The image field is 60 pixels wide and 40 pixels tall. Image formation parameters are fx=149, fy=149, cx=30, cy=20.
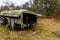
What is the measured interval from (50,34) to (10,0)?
997 centimetres

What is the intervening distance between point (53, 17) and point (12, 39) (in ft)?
27.2

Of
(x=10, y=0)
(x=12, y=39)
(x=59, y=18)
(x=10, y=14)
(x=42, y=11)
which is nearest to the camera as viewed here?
(x=12, y=39)

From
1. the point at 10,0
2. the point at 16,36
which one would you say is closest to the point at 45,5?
the point at 10,0

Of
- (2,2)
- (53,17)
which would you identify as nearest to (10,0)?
(2,2)

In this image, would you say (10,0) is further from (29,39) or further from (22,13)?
(29,39)

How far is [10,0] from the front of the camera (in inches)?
734

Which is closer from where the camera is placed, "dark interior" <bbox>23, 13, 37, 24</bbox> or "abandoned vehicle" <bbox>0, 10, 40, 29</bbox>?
"abandoned vehicle" <bbox>0, 10, 40, 29</bbox>

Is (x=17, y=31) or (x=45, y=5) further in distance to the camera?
(x=45, y=5)

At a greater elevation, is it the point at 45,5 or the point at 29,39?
the point at 45,5

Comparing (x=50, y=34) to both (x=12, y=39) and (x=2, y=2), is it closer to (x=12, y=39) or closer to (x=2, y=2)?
(x=12, y=39)

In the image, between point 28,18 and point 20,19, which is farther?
point 28,18

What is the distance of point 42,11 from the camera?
17.5m

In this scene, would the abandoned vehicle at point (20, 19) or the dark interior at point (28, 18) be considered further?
the dark interior at point (28, 18)

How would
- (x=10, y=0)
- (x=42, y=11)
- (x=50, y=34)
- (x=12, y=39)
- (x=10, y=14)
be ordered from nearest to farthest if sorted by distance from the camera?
(x=12, y=39) → (x=50, y=34) → (x=10, y=14) → (x=42, y=11) → (x=10, y=0)
